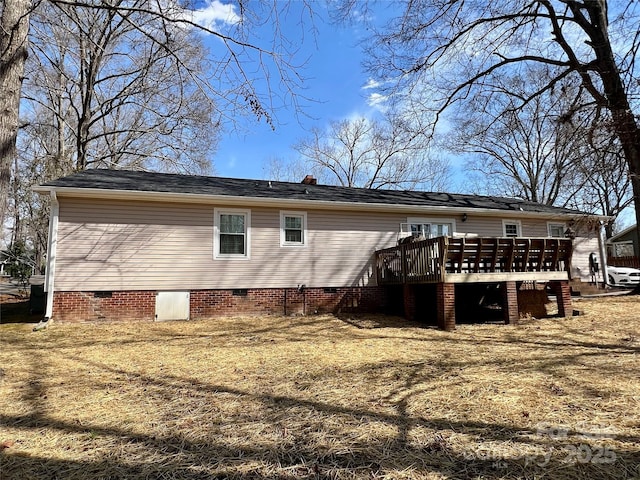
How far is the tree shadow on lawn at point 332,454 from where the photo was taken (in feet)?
8.25

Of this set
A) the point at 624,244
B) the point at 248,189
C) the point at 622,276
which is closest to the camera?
the point at 248,189

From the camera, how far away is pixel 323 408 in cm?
367

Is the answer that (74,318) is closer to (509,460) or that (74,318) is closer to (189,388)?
(189,388)

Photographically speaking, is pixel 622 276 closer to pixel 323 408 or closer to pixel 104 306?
pixel 323 408

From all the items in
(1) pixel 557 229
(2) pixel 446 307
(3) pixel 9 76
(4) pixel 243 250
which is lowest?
(2) pixel 446 307

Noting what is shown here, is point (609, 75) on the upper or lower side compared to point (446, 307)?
upper

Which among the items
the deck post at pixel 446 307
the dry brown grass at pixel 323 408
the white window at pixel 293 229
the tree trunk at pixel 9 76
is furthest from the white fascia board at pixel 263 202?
the tree trunk at pixel 9 76

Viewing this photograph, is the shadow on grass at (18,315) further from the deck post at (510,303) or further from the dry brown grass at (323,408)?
the deck post at (510,303)

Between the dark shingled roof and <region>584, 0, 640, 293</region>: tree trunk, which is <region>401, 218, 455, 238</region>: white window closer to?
the dark shingled roof

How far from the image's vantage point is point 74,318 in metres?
8.59

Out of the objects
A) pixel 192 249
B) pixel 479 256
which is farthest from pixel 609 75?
pixel 192 249

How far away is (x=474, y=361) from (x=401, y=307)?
5.49 m

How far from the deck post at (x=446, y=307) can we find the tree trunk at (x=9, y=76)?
293 inches

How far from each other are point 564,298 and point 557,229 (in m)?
6.09
